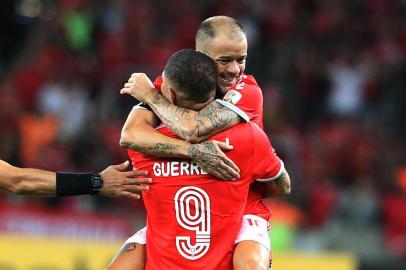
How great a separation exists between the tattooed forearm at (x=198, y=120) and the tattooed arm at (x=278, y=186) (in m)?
0.51

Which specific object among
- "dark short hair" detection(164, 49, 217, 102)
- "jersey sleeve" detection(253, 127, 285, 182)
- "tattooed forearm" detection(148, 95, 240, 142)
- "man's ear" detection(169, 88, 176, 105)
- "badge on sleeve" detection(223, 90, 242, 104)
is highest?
"dark short hair" detection(164, 49, 217, 102)

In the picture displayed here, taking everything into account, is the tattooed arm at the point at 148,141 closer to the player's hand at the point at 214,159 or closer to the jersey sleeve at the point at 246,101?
the player's hand at the point at 214,159

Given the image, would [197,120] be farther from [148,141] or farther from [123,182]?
[123,182]

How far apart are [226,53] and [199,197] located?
2.77 feet

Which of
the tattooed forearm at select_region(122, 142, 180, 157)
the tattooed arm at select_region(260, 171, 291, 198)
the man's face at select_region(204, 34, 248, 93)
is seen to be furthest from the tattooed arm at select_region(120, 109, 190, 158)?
the tattooed arm at select_region(260, 171, 291, 198)

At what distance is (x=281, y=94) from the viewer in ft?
49.8

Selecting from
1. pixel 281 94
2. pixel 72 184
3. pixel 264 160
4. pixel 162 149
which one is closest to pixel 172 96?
pixel 162 149

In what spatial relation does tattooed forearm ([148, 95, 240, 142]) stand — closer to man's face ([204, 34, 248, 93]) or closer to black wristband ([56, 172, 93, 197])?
man's face ([204, 34, 248, 93])

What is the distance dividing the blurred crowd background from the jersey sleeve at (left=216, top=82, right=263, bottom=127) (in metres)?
5.66

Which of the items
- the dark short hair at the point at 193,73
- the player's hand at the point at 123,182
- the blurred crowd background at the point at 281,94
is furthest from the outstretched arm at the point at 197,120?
the blurred crowd background at the point at 281,94

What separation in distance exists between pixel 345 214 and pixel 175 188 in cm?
761

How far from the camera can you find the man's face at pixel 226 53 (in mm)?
6207

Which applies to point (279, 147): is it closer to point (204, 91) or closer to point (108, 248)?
point (108, 248)

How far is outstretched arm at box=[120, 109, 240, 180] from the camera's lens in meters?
5.99
